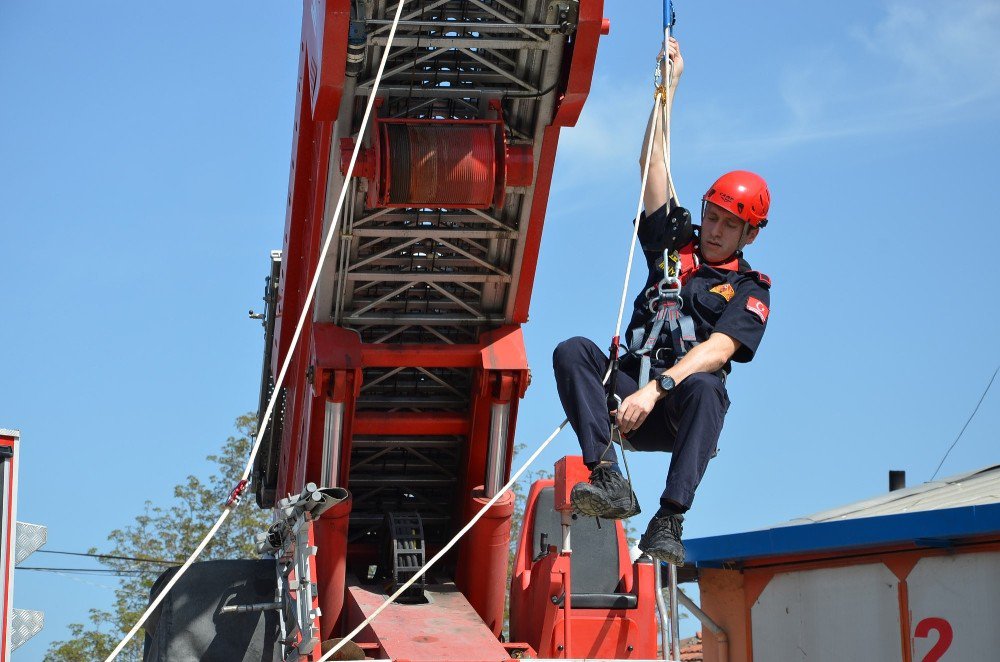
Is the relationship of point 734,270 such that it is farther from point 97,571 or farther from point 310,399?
point 97,571

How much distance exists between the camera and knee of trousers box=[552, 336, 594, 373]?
7.23m

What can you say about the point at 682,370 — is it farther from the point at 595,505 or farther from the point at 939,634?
the point at 939,634

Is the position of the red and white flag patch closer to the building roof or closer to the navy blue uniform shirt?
the navy blue uniform shirt

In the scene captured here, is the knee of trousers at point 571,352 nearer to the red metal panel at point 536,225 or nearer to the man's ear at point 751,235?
the man's ear at point 751,235

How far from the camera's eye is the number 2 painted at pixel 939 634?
271 inches

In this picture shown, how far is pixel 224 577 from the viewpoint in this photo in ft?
30.4

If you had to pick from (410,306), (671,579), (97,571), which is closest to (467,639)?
(671,579)

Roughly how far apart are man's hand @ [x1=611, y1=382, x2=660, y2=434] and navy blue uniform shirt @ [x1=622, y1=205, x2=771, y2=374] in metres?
0.45

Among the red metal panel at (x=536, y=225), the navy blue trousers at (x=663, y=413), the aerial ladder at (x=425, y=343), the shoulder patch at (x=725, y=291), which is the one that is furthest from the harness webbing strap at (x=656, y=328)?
the red metal panel at (x=536, y=225)

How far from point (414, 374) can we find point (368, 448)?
0.74 m

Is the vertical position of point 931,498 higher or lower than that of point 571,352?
lower

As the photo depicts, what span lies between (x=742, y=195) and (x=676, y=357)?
3.27 ft

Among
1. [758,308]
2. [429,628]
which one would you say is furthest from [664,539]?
[429,628]

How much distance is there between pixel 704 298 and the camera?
756cm
